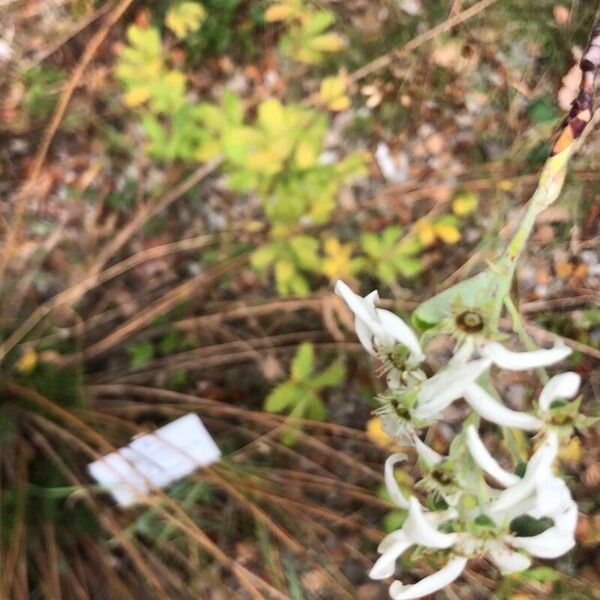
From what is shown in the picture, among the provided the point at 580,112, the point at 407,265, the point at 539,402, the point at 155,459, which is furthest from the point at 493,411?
the point at 155,459

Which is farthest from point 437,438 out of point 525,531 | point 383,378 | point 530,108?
Answer: point 525,531

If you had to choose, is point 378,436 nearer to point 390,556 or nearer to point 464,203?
→ point 464,203

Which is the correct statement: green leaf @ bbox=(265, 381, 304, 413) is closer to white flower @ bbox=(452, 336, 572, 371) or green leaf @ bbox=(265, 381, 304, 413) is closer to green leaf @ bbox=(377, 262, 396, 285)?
green leaf @ bbox=(377, 262, 396, 285)

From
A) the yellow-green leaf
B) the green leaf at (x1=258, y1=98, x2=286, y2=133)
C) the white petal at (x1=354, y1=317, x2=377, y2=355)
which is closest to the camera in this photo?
the white petal at (x1=354, y1=317, x2=377, y2=355)

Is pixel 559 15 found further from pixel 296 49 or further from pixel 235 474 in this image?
pixel 235 474

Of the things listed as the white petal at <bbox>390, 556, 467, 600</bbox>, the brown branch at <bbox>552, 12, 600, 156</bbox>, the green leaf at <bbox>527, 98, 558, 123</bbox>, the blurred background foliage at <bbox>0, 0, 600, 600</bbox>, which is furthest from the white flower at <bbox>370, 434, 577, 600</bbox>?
the green leaf at <bbox>527, 98, 558, 123</bbox>

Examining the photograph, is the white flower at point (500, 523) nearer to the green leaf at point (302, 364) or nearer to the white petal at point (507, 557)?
the white petal at point (507, 557)

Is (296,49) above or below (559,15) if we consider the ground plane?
above

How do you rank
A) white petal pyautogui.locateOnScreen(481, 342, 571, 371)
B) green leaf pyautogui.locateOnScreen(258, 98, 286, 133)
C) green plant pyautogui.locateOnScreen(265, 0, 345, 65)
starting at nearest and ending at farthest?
white petal pyautogui.locateOnScreen(481, 342, 571, 371)
green leaf pyautogui.locateOnScreen(258, 98, 286, 133)
green plant pyautogui.locateOnScreen(265, 0, 345, 65)
